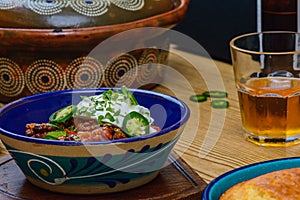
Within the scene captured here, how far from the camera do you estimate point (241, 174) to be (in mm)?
808

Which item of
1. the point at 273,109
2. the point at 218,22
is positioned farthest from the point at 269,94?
the point at 218,22

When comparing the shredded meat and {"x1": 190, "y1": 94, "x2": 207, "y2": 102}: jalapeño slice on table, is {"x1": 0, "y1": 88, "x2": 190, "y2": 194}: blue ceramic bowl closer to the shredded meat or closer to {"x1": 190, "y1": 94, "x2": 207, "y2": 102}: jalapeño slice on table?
the shredded meat

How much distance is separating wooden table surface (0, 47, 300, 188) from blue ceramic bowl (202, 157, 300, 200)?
220mm

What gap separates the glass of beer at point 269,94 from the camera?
3.75 ft

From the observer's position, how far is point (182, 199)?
90 centimetres

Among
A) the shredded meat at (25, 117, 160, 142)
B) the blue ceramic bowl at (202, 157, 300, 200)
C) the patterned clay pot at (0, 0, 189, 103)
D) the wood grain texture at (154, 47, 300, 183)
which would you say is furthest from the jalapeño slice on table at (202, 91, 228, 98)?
the blue ceramic bowl at (202, 157, 300, 200)

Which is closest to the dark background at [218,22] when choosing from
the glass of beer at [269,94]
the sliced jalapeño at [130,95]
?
the glass of beer at [269,94]

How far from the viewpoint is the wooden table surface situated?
110cm

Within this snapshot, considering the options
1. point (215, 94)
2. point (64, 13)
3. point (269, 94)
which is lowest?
point (215, 94)

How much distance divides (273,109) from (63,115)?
0.37 m

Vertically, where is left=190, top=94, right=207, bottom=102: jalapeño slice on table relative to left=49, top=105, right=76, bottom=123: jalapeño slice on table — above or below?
below

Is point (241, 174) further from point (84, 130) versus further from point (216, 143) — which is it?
point (216, 143)

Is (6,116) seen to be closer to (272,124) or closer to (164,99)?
(164,99)

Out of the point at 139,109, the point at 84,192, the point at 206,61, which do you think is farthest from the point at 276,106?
the point at 206,61
